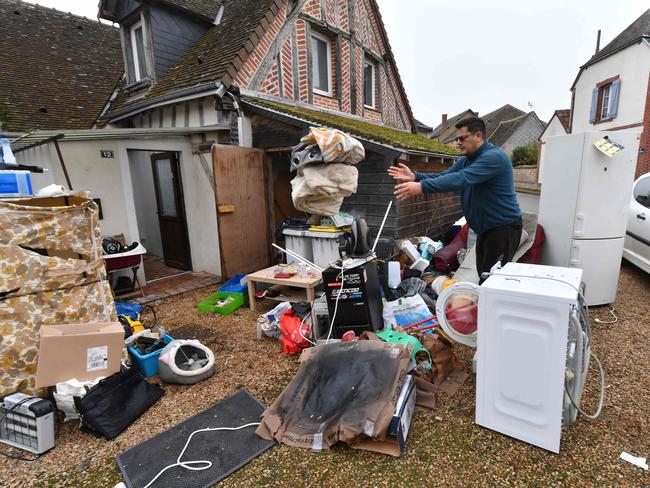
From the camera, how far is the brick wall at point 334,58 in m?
6.47

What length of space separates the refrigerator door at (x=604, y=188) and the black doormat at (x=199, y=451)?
3.97 metres

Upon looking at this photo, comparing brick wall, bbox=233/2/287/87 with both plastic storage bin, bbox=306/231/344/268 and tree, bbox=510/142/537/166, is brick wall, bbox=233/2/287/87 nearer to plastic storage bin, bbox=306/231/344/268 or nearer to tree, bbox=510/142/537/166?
plastic storage bin, bbox=306/231/344/268

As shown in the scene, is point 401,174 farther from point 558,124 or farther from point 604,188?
point 558,124

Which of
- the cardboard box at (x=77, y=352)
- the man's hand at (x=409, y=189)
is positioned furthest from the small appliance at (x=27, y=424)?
the man's hand at (x=409, y=189)

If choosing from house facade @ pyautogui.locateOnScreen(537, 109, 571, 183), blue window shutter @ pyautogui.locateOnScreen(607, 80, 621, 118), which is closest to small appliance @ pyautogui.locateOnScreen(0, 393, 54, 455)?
blue window shutter @ pyautogui.locateOnScreen(607, 80, 621, 118)

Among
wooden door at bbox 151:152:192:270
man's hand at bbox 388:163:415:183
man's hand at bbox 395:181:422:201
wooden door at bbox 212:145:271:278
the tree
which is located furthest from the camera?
the tree

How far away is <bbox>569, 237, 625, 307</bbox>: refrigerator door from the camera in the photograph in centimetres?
389

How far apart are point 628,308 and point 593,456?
2.96 m

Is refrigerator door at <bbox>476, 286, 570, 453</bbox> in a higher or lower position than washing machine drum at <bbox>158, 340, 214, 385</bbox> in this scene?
higher

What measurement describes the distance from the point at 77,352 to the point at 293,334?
1.76 m

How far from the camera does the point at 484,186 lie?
3.27 meters

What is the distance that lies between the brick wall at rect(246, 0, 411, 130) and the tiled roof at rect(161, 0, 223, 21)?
6.62ft

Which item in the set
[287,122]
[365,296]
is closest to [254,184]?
[287,122]

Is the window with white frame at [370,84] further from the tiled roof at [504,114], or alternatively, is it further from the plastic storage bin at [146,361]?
the tiled roof at [504,114]
